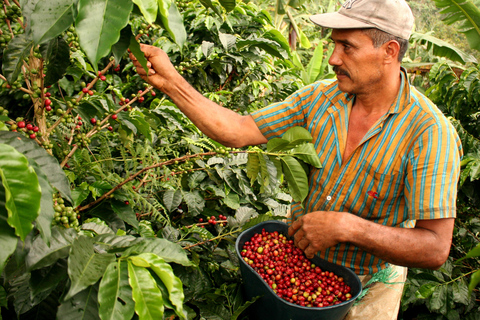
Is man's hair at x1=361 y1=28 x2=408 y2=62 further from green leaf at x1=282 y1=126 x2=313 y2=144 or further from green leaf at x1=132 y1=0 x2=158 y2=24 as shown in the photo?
green leaf at x1=132 y1=0 x2=158 y2=24

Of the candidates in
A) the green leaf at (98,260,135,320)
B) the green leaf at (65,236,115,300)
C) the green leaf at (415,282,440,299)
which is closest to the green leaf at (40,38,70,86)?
the green leaf at (65,236,115,300)

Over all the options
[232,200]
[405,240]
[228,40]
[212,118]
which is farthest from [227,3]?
[228,40]

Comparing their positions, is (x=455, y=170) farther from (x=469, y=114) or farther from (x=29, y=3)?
(x=469, y=114)

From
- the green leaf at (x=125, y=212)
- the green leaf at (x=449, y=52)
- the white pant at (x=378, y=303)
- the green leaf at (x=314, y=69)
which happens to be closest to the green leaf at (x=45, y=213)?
the green leaf at (x=125, y=212)

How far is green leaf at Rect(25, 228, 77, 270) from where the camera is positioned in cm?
77

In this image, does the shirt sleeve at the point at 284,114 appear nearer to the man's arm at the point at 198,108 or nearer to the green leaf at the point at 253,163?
the man's arm at the point at 198,108

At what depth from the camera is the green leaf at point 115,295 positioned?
0.74m

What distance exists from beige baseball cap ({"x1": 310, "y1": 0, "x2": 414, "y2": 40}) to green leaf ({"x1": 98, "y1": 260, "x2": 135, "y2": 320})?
4.31 feet

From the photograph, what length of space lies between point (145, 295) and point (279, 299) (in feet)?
2.37

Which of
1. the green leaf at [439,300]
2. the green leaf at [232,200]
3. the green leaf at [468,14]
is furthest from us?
the green leaf at [468,14]

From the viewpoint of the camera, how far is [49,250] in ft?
2.63

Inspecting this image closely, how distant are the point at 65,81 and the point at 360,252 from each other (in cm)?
173

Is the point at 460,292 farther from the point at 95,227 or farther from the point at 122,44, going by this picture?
the point at 122,44

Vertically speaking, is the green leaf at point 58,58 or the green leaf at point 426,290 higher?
the green leaf at point 58,58
